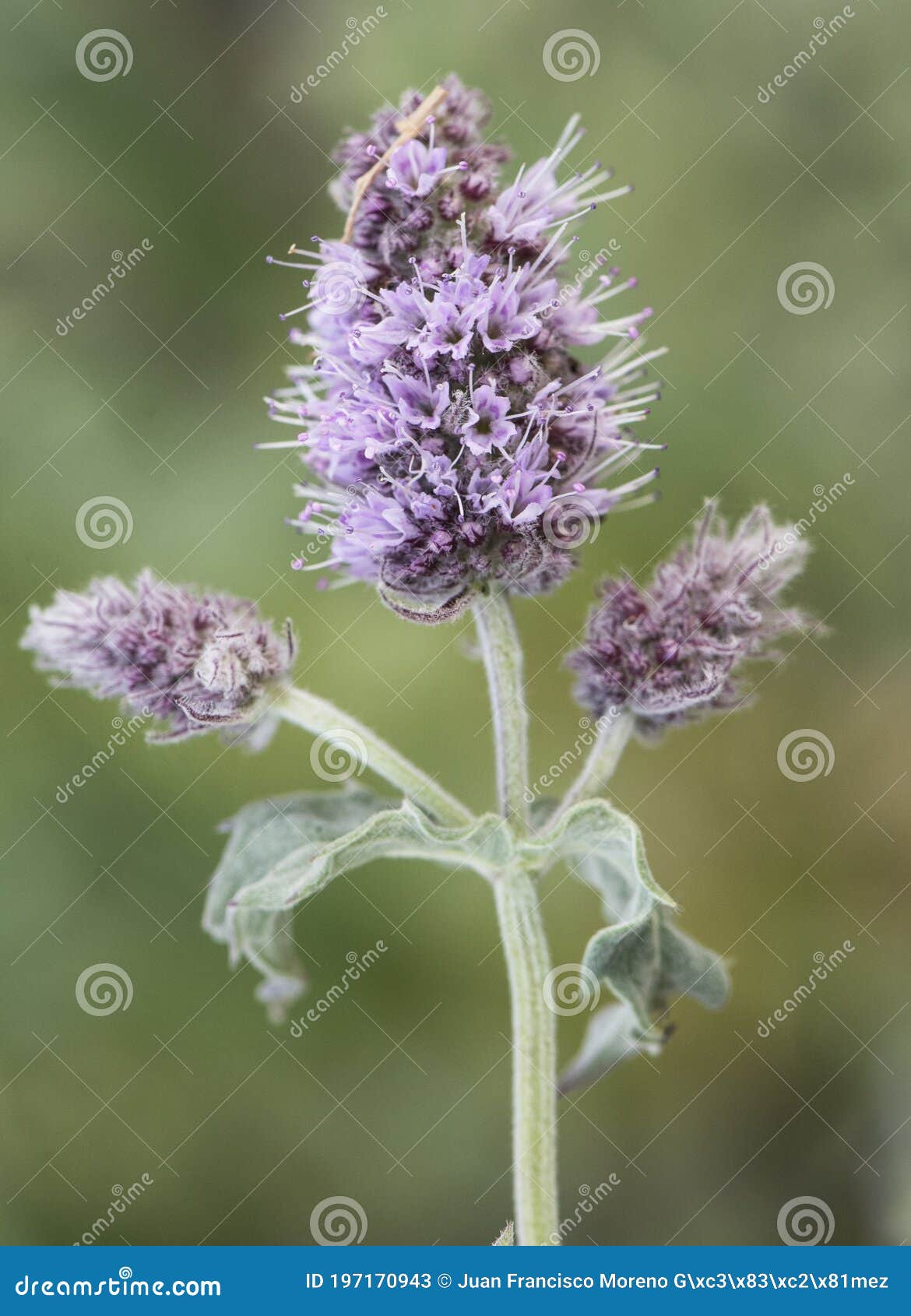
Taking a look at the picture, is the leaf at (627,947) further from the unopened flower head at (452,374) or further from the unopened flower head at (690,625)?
the unopened flower head at (452,374)

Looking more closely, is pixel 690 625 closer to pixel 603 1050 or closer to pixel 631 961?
pixel 631 961

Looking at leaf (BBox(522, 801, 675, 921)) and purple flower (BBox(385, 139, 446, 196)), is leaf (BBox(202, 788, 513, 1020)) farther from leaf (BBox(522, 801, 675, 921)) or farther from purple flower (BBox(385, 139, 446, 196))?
purple flower (BBox(385, 139, 446, 196))

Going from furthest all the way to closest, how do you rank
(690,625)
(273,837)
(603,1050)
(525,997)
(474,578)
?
1. (603,1050)
2. (273,837)
3. (525,997)
4. (690,625)
5. (474,578)

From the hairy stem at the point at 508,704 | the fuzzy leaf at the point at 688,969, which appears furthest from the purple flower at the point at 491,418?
the fuzzy leaf at the point at 688,969

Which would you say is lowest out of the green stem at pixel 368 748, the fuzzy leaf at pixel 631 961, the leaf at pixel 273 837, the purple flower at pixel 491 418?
the leaf at pixel 273 837

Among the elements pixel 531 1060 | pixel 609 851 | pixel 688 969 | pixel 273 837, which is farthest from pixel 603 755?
pixel 273 837

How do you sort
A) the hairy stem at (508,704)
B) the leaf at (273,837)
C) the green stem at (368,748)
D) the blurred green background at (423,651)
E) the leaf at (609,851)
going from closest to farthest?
the leaf at (609,851) < the hairy stem at (508,704) < the green stem at (368,748) < the leaf at (273,837) < the blurred green background at (423,651)

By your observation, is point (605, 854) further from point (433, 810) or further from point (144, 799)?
point (144, 799)

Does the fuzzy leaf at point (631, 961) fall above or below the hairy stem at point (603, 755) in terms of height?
below

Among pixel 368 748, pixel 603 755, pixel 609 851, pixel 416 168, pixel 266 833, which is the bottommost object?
pixel 266 833

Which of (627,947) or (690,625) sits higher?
(690,625)
